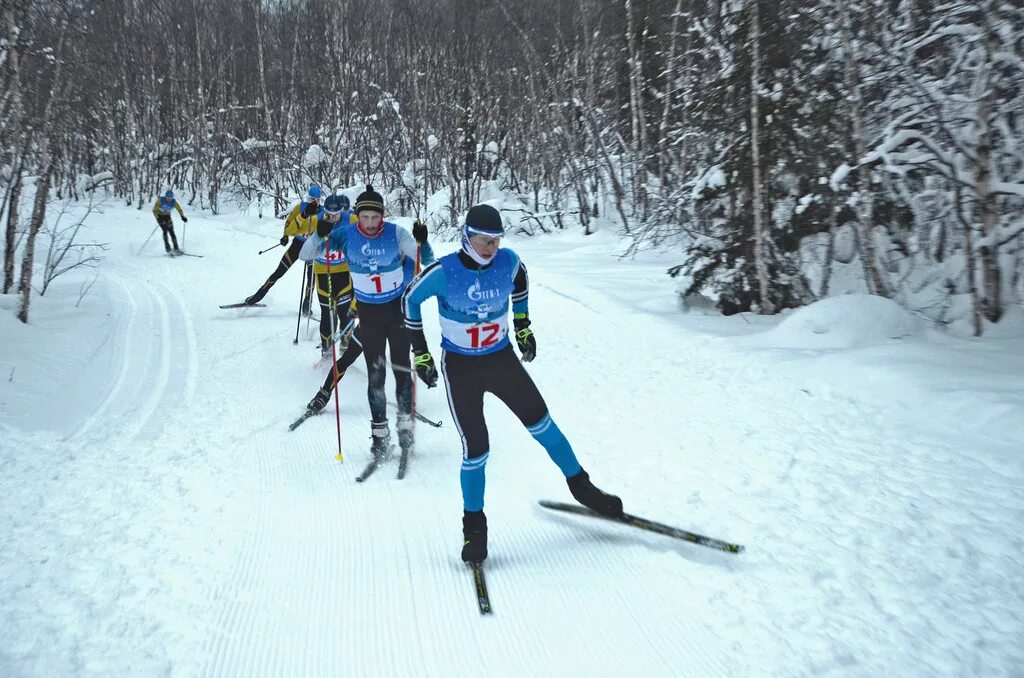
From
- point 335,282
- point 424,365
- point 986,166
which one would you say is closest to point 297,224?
point 335,282

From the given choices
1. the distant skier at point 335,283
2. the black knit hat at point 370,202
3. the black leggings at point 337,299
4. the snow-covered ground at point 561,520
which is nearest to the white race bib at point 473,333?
the snow-covered ground at point 561,520

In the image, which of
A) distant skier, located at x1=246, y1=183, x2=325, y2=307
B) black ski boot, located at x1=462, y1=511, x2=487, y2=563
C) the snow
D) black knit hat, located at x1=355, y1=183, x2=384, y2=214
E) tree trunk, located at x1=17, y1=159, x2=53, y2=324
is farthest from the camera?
the snow

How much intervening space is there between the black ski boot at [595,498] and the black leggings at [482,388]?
47cm

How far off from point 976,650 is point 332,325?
6.66m

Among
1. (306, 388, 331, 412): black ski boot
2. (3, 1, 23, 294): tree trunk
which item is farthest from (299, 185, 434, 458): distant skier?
(3, 1, 23, 294): tree trunk

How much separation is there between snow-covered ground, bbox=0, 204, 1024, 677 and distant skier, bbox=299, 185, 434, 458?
1.49 ft

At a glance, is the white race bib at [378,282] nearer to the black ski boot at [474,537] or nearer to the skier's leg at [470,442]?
the skier's leg at [470,442]

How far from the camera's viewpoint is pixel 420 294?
384 centimetres

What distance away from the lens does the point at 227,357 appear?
8648 millimetres

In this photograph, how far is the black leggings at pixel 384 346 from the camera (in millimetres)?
5297

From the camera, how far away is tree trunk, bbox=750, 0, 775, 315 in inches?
335

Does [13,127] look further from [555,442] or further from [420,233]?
[555,442]

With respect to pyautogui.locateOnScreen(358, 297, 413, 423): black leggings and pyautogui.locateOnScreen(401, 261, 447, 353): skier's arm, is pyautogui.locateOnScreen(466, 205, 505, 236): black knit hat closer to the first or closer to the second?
pyautogui.locateOnScreen(401, 261, 447, 353): skier's arm

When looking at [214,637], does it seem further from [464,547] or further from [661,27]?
[661,27]
